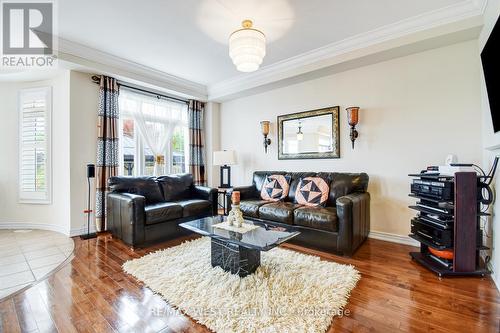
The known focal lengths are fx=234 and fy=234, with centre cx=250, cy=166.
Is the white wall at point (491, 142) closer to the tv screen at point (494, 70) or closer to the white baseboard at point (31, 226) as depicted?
the tv screen at point (494, 70)

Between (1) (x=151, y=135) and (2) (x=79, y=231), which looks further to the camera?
(1) (x=151, y=135)

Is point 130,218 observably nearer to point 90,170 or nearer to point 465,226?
point 90,170

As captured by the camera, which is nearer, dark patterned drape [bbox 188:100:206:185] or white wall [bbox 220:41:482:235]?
white wall [bbox 220:41:482:235]

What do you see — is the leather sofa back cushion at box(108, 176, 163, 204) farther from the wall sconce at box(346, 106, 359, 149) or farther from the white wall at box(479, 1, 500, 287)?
the white wall at box(479, 1, 500, 287)

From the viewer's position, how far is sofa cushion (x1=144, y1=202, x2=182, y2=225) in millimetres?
3006

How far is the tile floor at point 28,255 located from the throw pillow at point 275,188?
2.71 m

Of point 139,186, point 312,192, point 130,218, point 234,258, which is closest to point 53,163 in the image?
point 139,186

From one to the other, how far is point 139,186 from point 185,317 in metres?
2.42

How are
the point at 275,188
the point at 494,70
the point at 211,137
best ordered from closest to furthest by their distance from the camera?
the point at 494,70
the point at 275,188
the point at 211,137

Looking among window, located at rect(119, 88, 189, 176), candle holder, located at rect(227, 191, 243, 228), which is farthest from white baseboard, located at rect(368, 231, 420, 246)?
window, located at rect(119, 88, 189, 176)

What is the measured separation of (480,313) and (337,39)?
318 centimetres

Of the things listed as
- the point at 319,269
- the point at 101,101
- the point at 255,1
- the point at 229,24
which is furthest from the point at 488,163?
the point at 101,101

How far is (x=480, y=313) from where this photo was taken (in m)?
1.67

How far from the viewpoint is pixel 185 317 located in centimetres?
165
